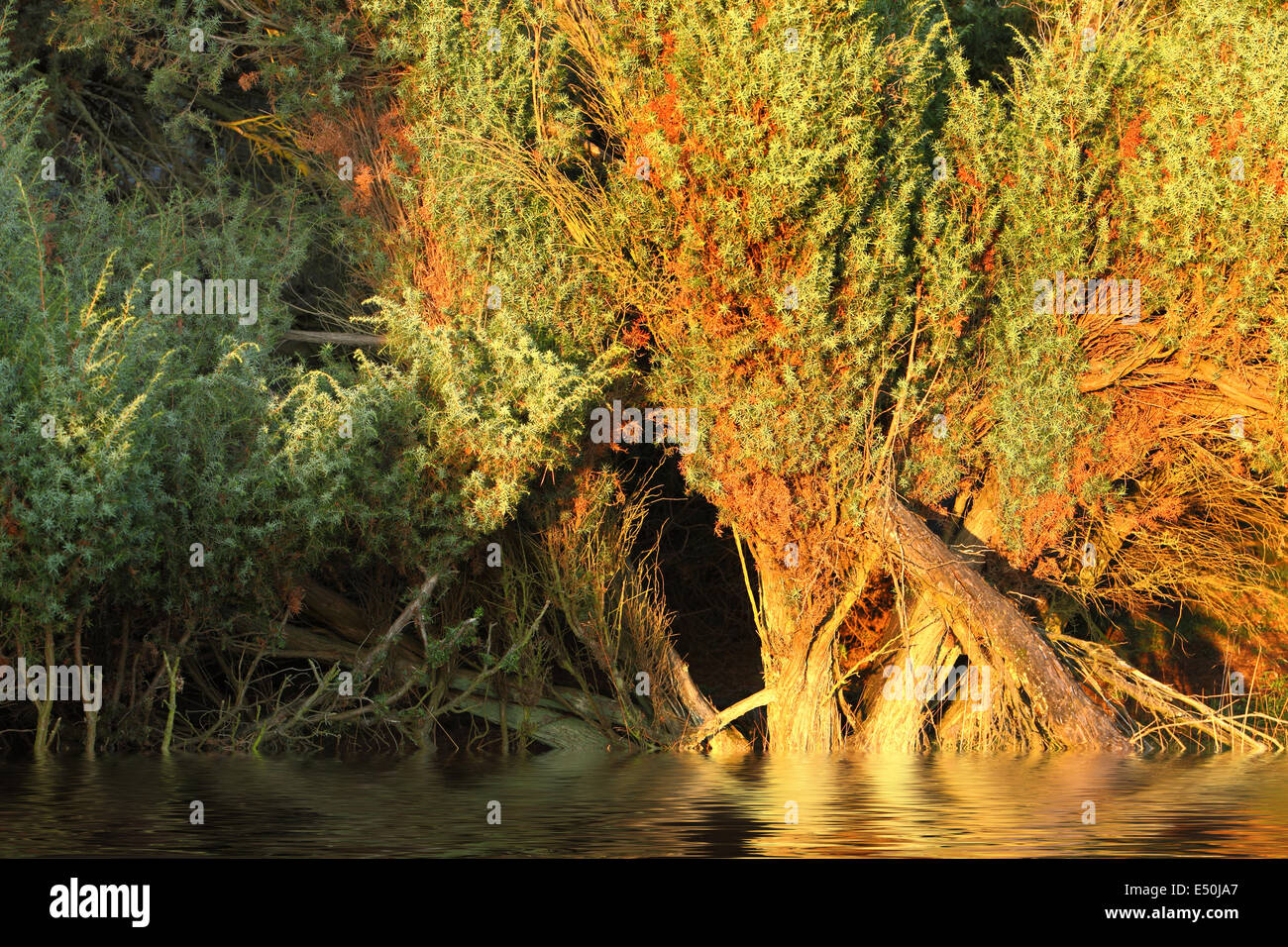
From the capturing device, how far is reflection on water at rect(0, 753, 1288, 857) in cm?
920

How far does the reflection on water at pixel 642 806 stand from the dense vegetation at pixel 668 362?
1.86m

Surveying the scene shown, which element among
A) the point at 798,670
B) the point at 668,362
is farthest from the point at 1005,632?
the point at 668,362

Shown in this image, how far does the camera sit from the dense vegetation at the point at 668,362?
15.7 metres

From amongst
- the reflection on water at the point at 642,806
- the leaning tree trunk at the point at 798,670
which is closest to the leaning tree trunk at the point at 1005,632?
the leaning tree trunk at the point at 798,670

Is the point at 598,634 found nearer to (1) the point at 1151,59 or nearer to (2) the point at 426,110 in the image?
(2) the point at 426,110

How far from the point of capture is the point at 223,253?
18.7 metres

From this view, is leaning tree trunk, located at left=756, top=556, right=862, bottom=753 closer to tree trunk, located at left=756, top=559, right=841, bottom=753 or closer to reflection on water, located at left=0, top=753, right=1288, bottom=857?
tree trunk, located at left=756, top=559, right=841, bottom=753

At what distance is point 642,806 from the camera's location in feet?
37.4

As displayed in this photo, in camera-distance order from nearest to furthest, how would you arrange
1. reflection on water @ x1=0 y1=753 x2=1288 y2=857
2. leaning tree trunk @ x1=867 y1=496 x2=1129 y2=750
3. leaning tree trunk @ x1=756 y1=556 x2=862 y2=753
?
reflection on water @ x1=0 y1=753 x2=1288 y2=857 < leaning tree trunk @ x1=867 y1=496 x2=1129 y2=750 < leaning tree trunk @ x1=756 y1=556 x2=862 y2=753

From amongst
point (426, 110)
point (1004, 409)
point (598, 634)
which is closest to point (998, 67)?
point (1004, 409)

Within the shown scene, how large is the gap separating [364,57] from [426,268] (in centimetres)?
309

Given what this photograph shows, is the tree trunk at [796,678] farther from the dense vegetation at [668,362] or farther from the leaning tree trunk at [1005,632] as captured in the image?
the leaning tree trunk at [1005,632]

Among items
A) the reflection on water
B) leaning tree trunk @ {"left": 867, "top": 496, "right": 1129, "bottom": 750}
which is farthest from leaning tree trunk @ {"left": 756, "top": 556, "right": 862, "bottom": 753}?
the reflection on water

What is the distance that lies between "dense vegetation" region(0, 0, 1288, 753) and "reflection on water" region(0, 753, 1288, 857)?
186 centimetres
